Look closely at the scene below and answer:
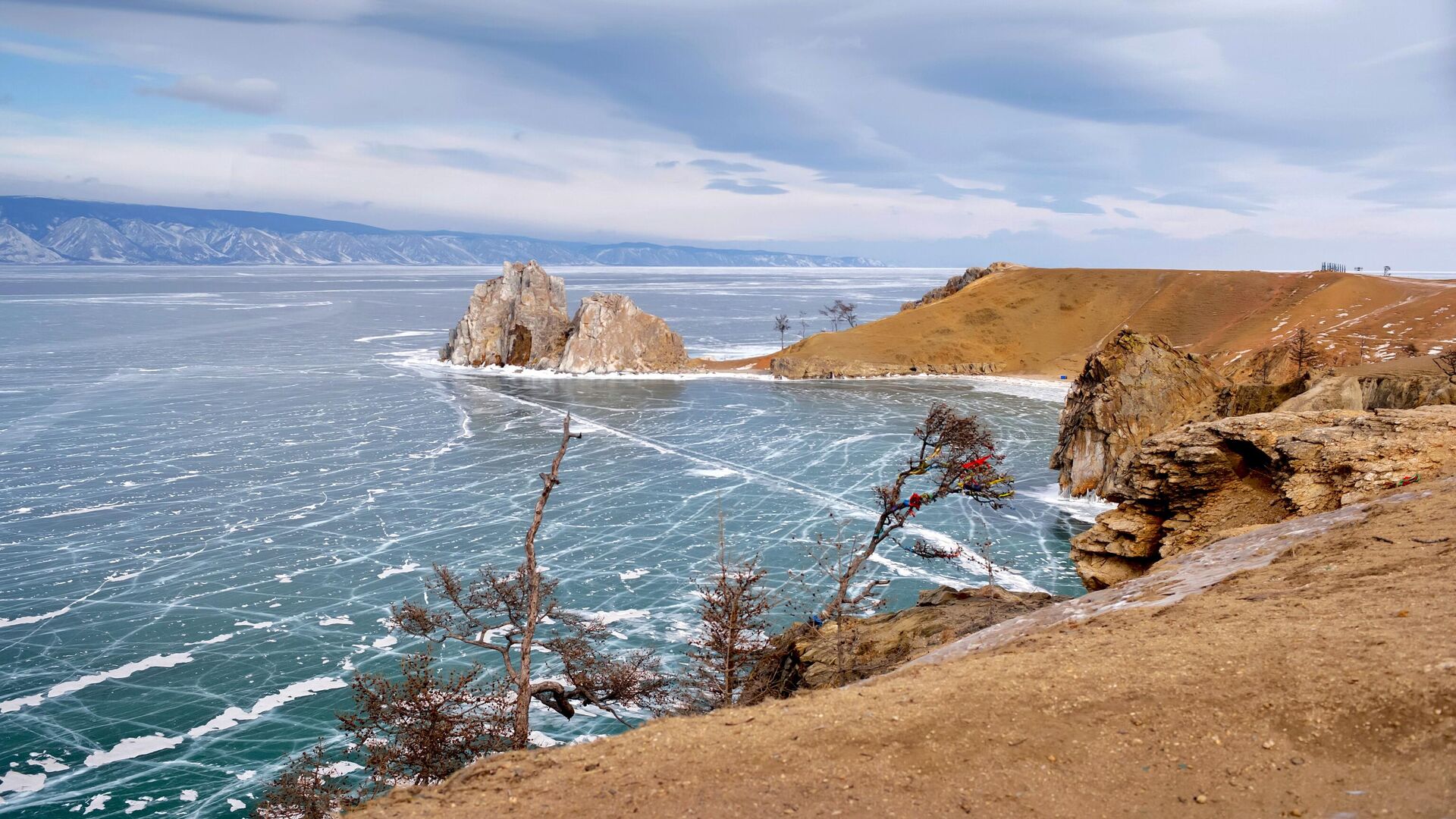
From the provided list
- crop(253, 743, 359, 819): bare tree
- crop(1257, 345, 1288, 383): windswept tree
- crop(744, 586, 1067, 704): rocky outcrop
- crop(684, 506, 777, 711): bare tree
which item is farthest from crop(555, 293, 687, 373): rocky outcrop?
crop(253, 743, 359, 819): bare tree

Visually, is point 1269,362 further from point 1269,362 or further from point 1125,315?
point 1125,315

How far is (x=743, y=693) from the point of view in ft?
53.2

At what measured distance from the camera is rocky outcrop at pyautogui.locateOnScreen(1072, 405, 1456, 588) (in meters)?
15.6

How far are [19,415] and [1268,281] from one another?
115664 mm

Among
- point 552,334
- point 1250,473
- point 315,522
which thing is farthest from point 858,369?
point 1250,473

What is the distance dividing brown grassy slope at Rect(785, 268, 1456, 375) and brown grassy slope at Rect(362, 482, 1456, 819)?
73.5 meters

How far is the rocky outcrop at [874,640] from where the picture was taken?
16.3 m

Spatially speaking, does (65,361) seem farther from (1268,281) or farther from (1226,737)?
(1268,281)

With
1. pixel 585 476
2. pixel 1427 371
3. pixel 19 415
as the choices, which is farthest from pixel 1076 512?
pixel 19 415

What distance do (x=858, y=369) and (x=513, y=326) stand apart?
3471cm

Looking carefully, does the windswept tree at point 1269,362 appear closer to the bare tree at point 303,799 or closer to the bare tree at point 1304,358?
the bare tree at point 1304,358

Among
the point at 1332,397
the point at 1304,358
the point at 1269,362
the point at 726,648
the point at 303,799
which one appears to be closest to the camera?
the point at 303,799

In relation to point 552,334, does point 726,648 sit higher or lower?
lower

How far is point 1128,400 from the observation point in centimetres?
3678
